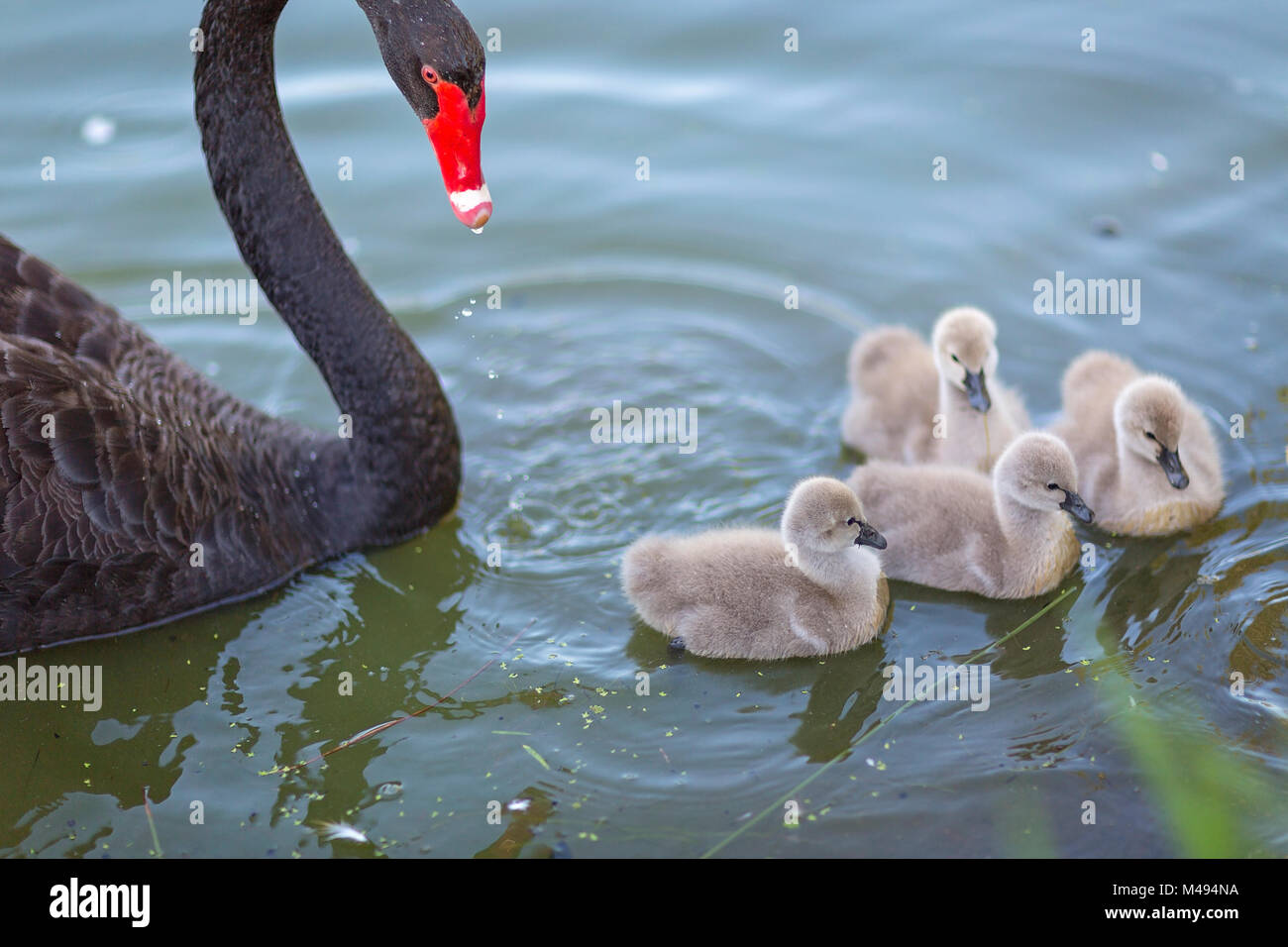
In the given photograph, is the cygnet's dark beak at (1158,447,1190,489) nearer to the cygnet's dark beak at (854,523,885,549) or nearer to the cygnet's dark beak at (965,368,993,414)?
the cygnet's dark beak at (965,368,993,414)

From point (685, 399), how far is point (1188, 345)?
190cm

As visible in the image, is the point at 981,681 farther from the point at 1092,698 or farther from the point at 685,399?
the point at 685,399

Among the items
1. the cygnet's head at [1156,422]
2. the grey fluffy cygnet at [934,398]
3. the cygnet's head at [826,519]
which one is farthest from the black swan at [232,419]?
the cygnet's head at [1156,422]

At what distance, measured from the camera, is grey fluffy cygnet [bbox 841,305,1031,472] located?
14.4ft

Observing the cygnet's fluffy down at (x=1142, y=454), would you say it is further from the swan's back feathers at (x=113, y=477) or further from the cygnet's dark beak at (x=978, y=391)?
the swan's back feathers at (x=113, y=477)

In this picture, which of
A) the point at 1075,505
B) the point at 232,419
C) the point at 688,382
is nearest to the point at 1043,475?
the point at 1075,505

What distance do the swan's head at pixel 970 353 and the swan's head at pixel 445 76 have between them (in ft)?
5.25

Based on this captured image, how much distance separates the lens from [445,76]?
3551mm

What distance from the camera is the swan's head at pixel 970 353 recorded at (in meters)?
4.36

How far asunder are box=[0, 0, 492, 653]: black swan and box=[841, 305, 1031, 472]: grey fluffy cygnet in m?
1.47

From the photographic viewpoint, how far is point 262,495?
4301 mm

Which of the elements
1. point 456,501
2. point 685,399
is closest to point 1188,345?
point 685,399

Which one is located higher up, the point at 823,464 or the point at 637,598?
the point at 823,464

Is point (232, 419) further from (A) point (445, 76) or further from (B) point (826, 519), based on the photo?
(B) point (826, 519)
